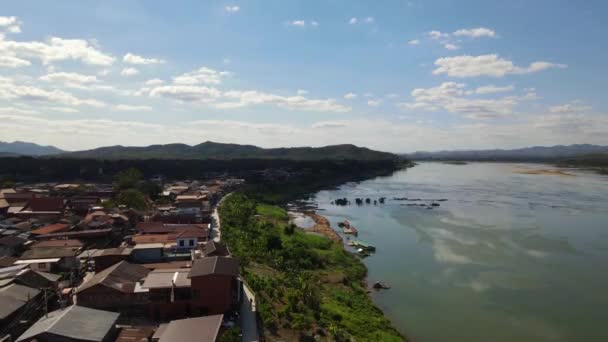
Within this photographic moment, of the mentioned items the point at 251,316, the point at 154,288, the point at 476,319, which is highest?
the point at 154,288

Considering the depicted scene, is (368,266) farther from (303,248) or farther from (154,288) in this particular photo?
(154,288)

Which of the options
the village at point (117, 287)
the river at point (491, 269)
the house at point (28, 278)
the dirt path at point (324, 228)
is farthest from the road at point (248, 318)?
the dirt path at point (324, 228)

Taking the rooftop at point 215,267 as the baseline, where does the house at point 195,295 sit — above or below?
below

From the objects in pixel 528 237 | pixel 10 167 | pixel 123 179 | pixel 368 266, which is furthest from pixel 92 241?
pixel 10 167

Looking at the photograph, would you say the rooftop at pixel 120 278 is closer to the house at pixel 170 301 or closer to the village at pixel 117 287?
the village at pixel 117 287

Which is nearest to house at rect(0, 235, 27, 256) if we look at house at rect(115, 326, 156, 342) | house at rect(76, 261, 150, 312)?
house at rect(76, 261, 150, 312)

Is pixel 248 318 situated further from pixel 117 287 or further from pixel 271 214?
pixel 271 214

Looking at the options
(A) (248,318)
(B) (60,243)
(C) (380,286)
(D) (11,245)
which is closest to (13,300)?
(A) (248,318)

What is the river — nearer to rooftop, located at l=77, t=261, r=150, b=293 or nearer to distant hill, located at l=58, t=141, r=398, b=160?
rooftop, located at l=77, t=261, r=150, b=293
